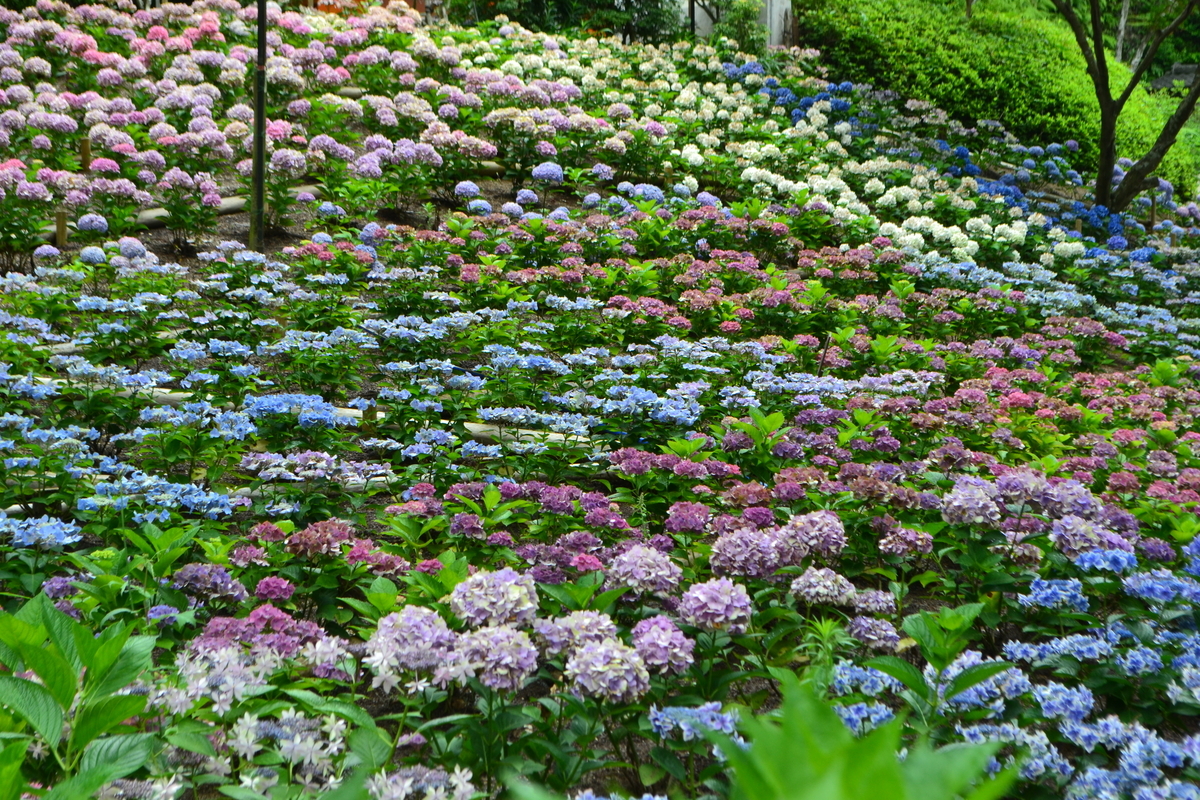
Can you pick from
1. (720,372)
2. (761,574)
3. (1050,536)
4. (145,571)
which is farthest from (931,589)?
(145,571)

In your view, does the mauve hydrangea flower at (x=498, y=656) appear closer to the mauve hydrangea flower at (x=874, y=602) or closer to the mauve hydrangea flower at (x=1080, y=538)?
the mauve hydrangea flower at (x=874, y=602)

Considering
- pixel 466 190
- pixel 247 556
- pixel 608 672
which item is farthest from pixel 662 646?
pixel 466 190

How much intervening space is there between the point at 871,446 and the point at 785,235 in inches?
163

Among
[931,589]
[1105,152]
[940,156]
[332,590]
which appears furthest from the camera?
[940,156]

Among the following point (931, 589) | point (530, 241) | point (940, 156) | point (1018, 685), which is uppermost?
point (940, 156)

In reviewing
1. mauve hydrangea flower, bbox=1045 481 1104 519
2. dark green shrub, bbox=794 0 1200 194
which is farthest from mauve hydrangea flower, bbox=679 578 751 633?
dark green shrub, bbox=794 0 1200 194

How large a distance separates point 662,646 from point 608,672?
6.8 inches

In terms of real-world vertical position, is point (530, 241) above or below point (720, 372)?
above

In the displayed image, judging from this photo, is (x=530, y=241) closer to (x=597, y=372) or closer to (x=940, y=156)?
(x=597, y=372)

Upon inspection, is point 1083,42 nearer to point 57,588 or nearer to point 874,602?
point 874,602

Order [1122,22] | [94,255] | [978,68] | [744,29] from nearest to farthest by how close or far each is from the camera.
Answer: [94,255], [978,68], [744,29], [1122,22]

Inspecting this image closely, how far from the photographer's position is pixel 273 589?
262 cm

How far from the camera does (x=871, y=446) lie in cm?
392

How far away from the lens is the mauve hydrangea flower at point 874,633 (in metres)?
2.48
